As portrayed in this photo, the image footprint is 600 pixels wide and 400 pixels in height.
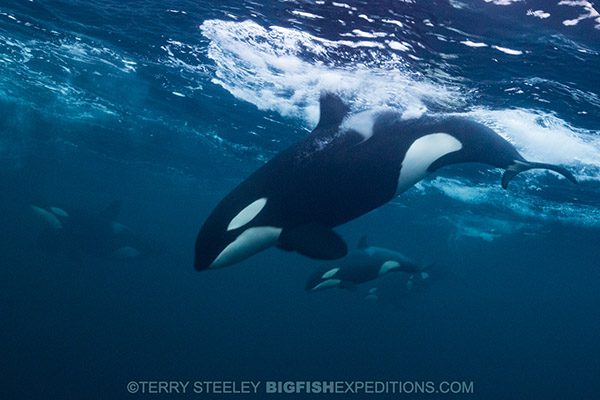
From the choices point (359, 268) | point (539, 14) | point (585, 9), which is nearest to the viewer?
point (585, 9)

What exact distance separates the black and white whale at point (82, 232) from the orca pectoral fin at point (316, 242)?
57.6 feet

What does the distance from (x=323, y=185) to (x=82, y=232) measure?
A: 62.0 feet

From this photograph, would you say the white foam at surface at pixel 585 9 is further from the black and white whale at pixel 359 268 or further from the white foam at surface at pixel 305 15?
the black and white whale at pixel 359 268

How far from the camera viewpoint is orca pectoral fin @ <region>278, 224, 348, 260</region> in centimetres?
395

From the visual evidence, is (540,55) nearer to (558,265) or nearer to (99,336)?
(99,336)

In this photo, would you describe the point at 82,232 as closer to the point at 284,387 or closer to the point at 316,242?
the point at 284,387

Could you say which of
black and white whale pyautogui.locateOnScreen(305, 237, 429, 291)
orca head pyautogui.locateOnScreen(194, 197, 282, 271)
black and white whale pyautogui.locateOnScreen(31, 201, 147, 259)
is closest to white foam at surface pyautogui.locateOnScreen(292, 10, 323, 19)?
black and white whale pyautogui.locateOnScreen(305, 237, 429, 291)

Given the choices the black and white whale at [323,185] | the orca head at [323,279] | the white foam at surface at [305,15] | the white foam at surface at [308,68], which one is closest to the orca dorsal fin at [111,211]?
the white foam at surface at [308,68]

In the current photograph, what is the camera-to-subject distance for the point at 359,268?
9.80 metres

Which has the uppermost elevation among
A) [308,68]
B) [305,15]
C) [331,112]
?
[305,15]

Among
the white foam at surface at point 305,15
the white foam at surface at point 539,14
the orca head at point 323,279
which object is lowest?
the orca head at point 323,279

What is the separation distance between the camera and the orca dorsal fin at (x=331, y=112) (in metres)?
4.74

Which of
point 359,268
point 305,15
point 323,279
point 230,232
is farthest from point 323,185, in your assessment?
point 323,279

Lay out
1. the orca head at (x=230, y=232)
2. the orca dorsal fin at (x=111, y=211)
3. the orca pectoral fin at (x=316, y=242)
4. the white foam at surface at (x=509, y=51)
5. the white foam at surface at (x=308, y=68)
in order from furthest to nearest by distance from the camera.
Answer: the orca dorsal fin at (x=111, y=211) → the white foam at surface at (x=308, y=68) → the white foam at surface at (x=509, y=51) → the orca pectoral fin at (x=316, y=242) → the orca head at (x=230, y=232)
